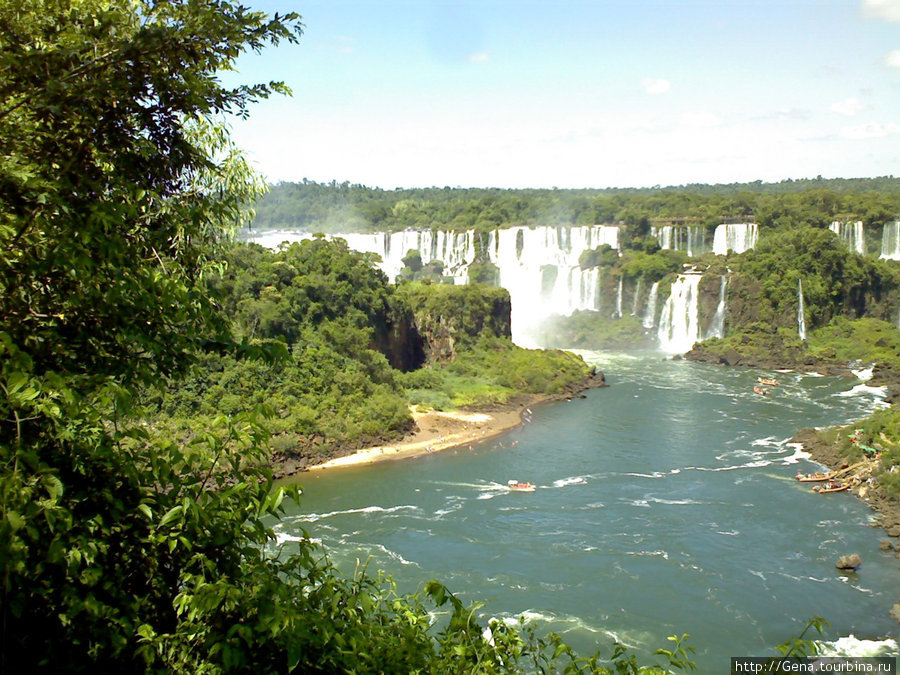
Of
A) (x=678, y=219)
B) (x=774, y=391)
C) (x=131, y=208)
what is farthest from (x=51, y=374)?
(x=678, y=219)

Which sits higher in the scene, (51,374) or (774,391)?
(51,374)

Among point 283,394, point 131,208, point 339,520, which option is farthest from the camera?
point 283,394

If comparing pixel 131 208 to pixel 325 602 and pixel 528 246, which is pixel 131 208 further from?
pixel 528 246

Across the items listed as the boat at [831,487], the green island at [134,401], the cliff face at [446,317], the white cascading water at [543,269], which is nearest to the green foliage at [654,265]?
the white cascading water at [543,269]

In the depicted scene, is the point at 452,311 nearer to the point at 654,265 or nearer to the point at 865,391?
the point at 654,265

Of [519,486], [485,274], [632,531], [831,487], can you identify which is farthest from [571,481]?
[485,274]

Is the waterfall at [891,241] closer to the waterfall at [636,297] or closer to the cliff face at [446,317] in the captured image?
the waterfall at [636,297]
